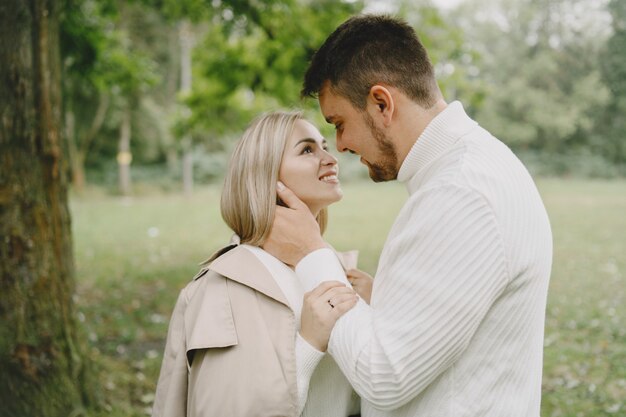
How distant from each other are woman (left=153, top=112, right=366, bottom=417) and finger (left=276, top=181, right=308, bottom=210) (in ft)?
0.09

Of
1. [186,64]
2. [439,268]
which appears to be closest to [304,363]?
[439,268]

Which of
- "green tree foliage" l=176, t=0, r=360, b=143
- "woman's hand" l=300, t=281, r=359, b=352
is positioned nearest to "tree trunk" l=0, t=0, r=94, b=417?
"woman's hand" l=300, t=281, r=359, b=352

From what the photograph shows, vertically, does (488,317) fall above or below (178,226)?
above

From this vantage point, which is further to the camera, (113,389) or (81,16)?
(81,16)

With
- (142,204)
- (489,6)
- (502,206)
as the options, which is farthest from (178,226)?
(489,6)

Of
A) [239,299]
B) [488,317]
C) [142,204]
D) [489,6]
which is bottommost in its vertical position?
[142,204]

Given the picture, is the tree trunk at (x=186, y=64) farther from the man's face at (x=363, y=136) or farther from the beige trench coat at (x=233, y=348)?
the man's face at (x=363, y=136)

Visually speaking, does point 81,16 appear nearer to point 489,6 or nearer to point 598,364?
point 598,364

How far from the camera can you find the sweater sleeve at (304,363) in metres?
1.93

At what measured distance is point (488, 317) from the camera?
1604 millimetres

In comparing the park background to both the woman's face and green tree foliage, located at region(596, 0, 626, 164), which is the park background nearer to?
green tree foliage, located at region(596, 0, 626, 164)

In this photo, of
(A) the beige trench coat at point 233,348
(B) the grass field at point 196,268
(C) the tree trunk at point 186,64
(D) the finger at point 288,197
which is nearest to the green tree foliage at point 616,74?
(B) the grass field at point 196,268

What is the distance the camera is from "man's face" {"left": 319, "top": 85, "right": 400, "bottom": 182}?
195 cm

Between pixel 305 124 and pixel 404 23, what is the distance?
669 millimetres
